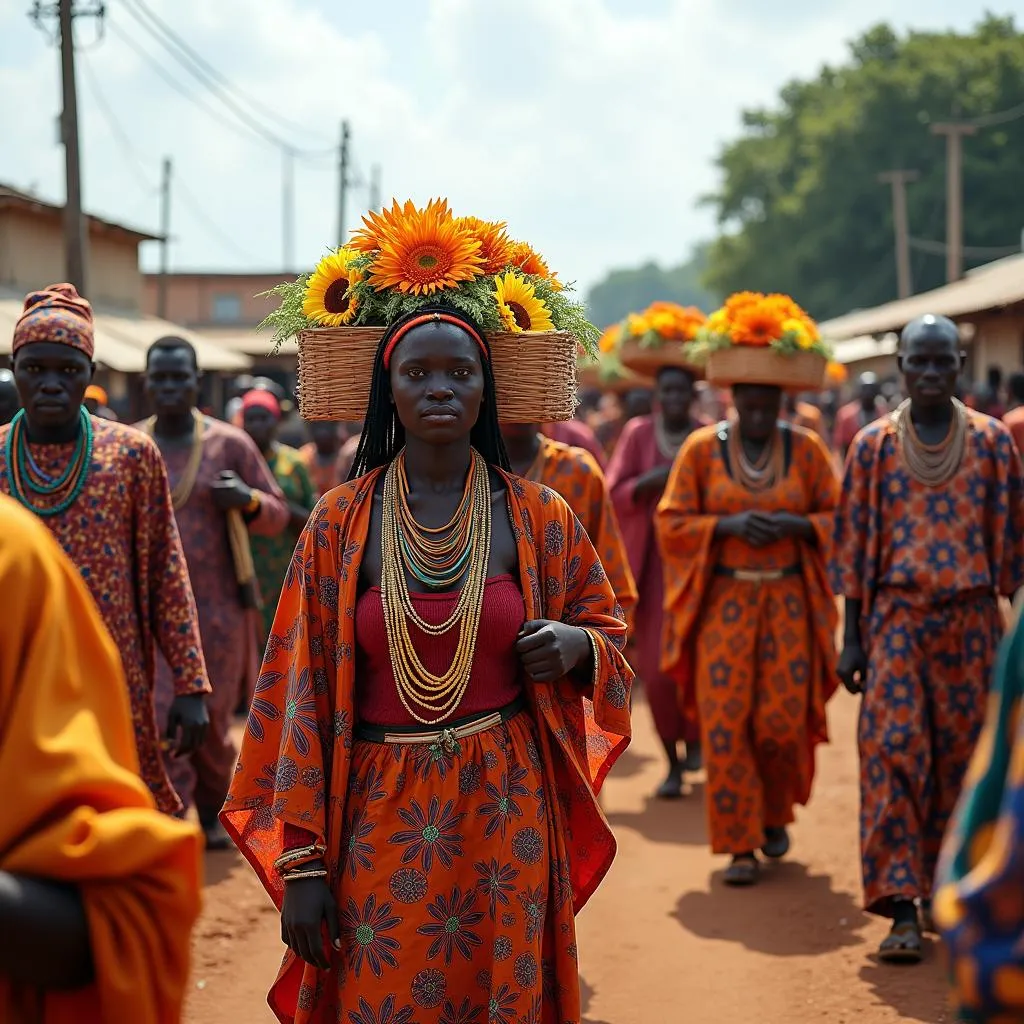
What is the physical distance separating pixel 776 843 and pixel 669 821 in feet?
3.48

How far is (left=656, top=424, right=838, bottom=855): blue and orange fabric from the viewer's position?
790 cm

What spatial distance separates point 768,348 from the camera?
8.02 metres

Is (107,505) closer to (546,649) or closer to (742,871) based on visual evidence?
(546,649)

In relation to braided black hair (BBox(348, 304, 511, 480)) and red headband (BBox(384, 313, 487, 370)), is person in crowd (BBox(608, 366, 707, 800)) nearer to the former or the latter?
braided black hair (BBox(348, 304, 511, 480))

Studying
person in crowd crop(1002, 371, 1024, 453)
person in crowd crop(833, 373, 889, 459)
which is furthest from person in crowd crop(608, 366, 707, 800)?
person in crowd crop(833, 373, 889, 459)

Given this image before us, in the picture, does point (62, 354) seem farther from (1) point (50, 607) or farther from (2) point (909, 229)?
(2) point (909, 229)

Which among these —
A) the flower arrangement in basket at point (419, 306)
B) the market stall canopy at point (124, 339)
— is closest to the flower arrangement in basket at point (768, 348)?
the flower arrangement in basket at point (419, 306)

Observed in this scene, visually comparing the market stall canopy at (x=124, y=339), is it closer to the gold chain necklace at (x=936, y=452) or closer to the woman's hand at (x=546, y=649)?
the gold chain necklace at (x=936, y=452)

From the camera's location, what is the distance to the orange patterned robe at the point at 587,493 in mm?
6836

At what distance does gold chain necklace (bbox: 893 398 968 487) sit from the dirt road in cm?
198

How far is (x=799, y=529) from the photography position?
7.78 metres

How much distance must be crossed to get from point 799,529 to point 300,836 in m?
4.28

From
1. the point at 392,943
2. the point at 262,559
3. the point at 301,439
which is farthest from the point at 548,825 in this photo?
the point at 301,439

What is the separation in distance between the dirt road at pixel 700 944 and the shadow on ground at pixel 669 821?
0.06 ft
